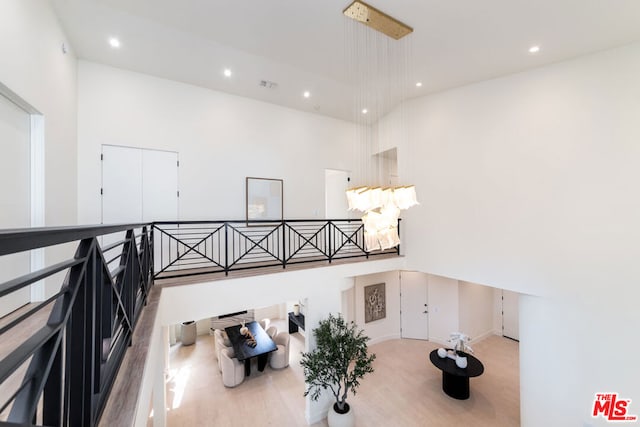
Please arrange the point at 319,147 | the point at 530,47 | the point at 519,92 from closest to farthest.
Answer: the point at 530,47 < the point at 519,92 < the point at 319,147

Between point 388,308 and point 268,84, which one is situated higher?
point 268,84

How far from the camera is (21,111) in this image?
2662mm

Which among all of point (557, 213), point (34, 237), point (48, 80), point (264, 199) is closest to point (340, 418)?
point (264, 199)

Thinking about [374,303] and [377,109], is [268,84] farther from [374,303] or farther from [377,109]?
[374,303]

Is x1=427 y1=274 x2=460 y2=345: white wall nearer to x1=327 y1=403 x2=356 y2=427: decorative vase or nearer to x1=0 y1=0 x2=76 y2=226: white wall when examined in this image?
x1=327 y1=403 x2=356 y2=427: decorative vase

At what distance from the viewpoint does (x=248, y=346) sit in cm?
625

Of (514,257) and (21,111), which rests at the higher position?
(21,111)

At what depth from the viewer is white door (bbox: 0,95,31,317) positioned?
2.38 meters

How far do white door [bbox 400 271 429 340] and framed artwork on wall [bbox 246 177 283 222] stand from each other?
4514 millimetres

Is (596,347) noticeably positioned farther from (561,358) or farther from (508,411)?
(508,411)

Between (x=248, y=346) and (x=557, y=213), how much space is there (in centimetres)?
669

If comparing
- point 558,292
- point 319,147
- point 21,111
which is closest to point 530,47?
point 558,292

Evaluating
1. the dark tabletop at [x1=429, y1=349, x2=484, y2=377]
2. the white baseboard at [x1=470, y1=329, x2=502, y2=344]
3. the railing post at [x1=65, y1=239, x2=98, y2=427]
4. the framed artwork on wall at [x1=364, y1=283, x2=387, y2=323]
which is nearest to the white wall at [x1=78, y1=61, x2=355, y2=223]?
the framed artwork on wall at [x1=364, y1=283, x2=387, y2=323]

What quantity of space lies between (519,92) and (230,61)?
4.89 metres
